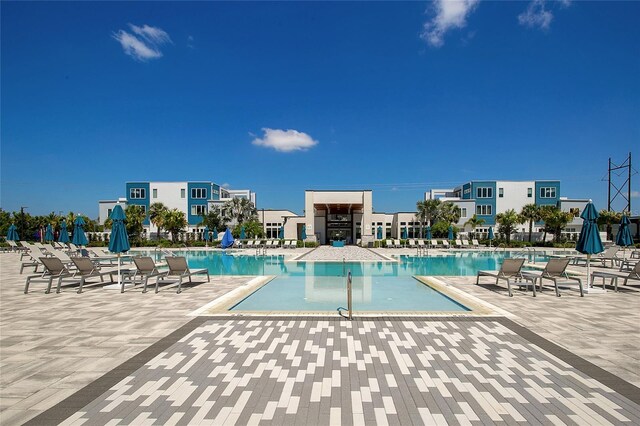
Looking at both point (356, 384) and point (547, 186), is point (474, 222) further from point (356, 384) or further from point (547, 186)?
point (356, 384)

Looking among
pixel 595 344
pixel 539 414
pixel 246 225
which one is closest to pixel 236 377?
pixel 539 414

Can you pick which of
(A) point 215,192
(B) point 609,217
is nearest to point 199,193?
(A) point 215,192

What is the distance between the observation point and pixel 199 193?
45875mm

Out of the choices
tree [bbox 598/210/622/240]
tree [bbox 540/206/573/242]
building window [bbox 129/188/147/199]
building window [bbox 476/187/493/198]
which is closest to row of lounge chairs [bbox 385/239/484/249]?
tree [bbox 540/206/573/242]

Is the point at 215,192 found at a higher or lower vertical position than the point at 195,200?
higher

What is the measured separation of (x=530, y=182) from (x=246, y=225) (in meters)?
Result: 36.5

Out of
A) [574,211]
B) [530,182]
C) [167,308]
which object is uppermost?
[530,182]

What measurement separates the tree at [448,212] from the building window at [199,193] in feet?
99.9

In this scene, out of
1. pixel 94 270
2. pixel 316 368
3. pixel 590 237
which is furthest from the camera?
pixel 94 270

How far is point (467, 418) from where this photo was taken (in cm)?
311

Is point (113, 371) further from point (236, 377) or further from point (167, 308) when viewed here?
point (167, 308)

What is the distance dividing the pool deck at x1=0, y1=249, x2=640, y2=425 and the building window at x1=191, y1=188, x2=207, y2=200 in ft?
132

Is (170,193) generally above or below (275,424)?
above

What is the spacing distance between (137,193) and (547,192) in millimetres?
53763
